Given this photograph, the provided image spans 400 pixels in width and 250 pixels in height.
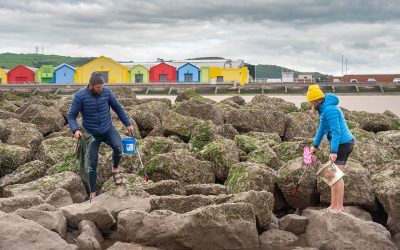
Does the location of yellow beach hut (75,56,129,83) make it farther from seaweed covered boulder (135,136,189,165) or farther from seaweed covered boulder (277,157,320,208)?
seaweed covered boulder (277,157,320,208)

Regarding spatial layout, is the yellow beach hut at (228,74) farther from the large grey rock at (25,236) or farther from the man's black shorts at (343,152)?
the large grey rock at (25,236)

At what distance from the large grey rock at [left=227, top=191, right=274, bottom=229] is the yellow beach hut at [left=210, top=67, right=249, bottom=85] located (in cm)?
5306

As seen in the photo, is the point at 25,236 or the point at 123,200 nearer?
the point at 25,236

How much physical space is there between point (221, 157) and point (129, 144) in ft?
6.18

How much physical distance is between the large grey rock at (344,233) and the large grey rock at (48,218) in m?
3.45

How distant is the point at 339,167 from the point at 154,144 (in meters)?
4.32

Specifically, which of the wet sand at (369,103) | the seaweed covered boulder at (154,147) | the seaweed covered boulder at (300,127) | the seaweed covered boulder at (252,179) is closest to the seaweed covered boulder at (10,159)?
the seaweed covered boulder at (154,147)

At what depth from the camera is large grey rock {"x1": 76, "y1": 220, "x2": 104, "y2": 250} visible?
7809 mm

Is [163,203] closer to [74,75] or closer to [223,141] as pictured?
[223,141]

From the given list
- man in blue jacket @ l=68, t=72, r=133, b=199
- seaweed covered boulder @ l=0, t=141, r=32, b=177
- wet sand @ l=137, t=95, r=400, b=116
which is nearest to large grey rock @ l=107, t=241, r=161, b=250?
man in blue jacket @ l=68, t=72, r=133, b=199

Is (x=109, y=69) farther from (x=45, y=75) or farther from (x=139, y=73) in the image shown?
(x=45, y=75)

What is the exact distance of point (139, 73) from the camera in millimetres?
63938

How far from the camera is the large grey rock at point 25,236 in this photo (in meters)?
7.17

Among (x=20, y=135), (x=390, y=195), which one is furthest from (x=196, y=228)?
(x=20, y=135)
